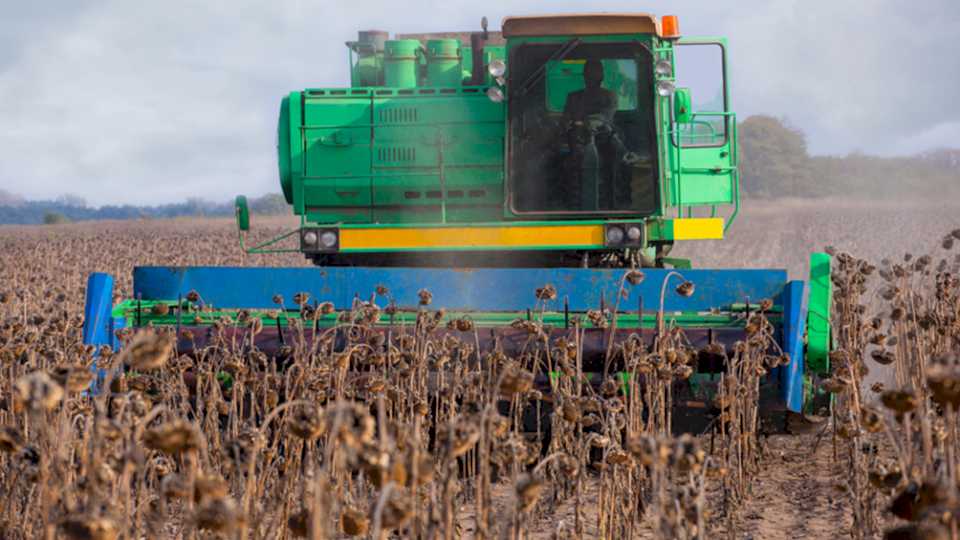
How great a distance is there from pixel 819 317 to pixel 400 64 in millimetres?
4116

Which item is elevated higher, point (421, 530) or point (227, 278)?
point (227, 278)

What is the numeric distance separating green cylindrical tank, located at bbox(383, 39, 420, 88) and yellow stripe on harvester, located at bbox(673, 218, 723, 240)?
2422mm

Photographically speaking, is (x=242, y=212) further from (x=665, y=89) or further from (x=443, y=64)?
(x=665, y=89)

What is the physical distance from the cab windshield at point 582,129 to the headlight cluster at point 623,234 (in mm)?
438

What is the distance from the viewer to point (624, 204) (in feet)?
26.3

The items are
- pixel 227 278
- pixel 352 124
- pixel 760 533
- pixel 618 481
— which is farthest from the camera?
pixel 352 124

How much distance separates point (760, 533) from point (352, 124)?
4726 mm

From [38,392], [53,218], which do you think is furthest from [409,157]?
[53,218]

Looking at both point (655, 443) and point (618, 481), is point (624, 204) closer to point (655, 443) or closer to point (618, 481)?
point (618, 481)

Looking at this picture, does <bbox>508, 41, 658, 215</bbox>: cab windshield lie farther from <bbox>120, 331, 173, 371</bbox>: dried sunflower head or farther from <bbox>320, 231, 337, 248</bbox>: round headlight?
<bbox>120, 331, 173, 371</bbox>: dried sunflower head

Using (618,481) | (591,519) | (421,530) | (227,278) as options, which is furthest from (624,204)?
(421,530)

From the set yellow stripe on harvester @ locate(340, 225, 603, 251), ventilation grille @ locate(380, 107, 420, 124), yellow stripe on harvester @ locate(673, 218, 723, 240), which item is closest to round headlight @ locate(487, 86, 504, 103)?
ventilation grille @ locate(380, 107, 420, 124)

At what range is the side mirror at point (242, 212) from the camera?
934 centimetres

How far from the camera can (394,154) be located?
8.58 meters
